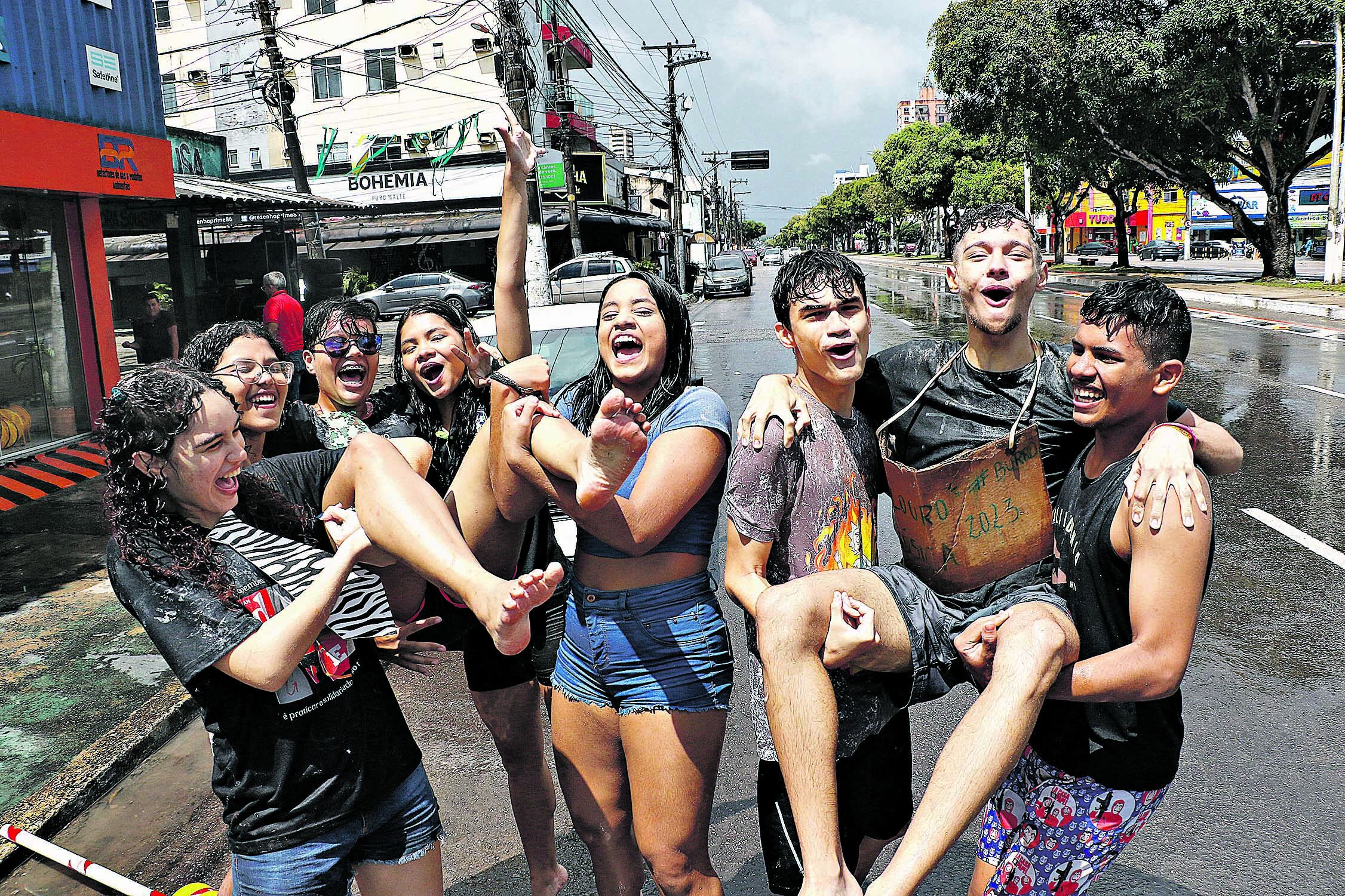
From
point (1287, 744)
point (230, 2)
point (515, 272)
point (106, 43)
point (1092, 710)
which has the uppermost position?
point (230, 2)

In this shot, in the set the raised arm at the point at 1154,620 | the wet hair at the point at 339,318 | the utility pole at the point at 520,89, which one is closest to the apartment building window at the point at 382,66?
the utility pole at the point at 520,89

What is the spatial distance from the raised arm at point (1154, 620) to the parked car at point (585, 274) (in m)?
21.7

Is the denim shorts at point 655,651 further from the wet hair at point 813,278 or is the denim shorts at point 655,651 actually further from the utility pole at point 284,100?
the utility pole at point 284,100

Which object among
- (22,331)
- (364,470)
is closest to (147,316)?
(22,331)

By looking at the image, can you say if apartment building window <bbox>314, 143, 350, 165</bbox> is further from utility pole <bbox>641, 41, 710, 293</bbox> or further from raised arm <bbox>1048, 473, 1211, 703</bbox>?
raised arm <bbox>1048, 473, 1211, 703</bbox>

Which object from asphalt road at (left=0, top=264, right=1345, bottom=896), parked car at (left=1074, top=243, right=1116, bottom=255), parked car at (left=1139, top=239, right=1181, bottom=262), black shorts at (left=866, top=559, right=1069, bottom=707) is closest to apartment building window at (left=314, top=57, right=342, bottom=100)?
asphalt road at (left=0, top=264, right=1345, bottom=896)

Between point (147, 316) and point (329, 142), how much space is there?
23.9m

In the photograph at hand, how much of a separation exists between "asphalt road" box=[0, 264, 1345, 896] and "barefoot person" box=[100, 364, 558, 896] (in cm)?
129

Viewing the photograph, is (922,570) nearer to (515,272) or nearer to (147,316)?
(515,272)

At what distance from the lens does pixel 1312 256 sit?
178 ft

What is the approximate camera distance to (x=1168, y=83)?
28.1m

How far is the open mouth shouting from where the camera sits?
8.44 feet

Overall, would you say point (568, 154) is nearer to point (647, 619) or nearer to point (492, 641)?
point (492, 641)

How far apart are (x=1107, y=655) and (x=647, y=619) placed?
1.03 metres
